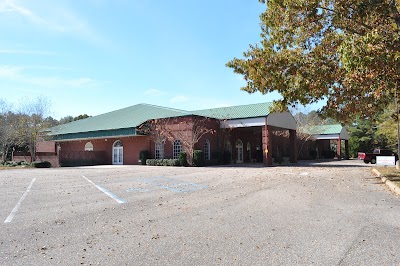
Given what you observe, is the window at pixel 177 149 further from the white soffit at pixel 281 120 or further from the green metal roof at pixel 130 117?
the white soffit at pixel 281 120

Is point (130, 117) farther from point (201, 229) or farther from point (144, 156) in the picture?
point (201, 229)

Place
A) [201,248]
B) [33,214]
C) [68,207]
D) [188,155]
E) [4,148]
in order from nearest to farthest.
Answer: [201,248] → [33,214] → [68,207] → [188,155] → [4,148]

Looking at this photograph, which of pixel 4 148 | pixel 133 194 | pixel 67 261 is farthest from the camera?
pixel 4 148

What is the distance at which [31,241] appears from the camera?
5488 mm

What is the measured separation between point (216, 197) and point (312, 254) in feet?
17.9

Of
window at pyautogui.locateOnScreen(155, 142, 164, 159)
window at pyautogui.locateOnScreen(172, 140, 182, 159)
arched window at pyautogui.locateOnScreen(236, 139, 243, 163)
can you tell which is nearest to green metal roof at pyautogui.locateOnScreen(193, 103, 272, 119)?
arched window at pyautogui.locateOnScreen(236, 139, 243, 163)

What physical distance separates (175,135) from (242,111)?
6.87m

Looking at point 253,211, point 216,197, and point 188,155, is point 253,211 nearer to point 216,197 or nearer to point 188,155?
point 216,197

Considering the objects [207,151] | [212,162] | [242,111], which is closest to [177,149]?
[207,151]

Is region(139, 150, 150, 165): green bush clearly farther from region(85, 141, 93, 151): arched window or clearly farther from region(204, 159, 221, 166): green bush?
region(85, 141, 93, 151): arched window

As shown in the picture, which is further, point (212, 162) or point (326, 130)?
point (326, 130)

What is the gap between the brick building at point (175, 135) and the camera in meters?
28.6

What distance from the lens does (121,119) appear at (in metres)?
36.5

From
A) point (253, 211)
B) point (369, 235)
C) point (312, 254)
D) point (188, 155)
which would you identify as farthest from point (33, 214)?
point (188, 155)
